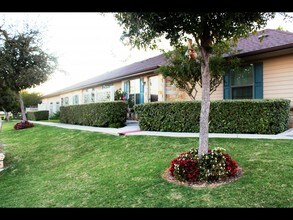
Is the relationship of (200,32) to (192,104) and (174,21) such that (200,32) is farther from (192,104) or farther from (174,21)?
(192,104)

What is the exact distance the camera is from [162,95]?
15.0 meters

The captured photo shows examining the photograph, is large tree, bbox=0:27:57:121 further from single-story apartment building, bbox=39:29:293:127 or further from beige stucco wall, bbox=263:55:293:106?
beige stucco wall, bbox=263:55:293:106

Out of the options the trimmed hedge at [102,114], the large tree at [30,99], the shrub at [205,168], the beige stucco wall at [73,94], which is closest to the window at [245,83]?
the trimmed hedge at [102,114]

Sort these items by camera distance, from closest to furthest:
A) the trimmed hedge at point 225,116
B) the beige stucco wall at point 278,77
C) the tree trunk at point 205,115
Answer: the tree trunk at point 205,115 < the trimmed hedge at point 225,116 < the beige stucco wall at point 278,77

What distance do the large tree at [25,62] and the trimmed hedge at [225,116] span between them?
10565 millimetres

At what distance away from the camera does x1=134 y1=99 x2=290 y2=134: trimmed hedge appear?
8.62 m

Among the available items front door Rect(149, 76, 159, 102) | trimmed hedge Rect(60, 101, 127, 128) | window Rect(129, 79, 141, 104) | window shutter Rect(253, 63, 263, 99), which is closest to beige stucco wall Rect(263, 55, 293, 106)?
window shutter Rect(253, 63, 263, 99)

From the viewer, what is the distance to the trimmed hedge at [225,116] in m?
8.62

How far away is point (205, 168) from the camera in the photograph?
5230mm

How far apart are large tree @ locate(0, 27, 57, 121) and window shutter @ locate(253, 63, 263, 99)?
45.2 feet

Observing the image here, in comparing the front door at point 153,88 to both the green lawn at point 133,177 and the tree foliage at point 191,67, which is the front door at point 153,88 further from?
the green lawn at point 133,177

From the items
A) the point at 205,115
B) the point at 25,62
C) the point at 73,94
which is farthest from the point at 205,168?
the point at 73,94

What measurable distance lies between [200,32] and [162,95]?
31.8 feet
